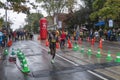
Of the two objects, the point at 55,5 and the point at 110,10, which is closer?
the point at 110,10

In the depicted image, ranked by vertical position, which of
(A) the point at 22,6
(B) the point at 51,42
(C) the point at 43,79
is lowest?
(C) the point at 43,79

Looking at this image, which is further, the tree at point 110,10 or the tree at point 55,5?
the tree at point 55,5

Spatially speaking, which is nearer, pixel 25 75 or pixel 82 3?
pixel 25 75

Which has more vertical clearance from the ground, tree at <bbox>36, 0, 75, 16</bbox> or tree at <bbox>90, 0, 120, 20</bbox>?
tree at <bbox>36, 0, 75, 16</bbox>

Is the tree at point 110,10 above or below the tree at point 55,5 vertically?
below

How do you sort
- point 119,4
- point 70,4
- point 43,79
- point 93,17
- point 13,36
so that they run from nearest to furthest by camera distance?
point 43,79, point 119,4, point 93,17, point 13,36, point 70,4

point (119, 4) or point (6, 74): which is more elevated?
point (119, 4)

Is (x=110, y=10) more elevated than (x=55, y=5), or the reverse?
(x=55, y=5)

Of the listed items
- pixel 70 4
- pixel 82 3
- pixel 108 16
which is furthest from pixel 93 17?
Result: pixel 70 4

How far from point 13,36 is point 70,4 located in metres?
23.6

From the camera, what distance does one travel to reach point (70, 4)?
68438 mm

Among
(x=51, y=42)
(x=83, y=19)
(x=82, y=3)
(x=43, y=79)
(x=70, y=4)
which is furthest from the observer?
(x=70, y=4)

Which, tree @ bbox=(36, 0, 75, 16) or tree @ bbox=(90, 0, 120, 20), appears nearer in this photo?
tree @ bbox=(90, 0, 120, 20)

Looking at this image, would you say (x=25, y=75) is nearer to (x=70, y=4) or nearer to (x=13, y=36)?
(x=13, y=36)
